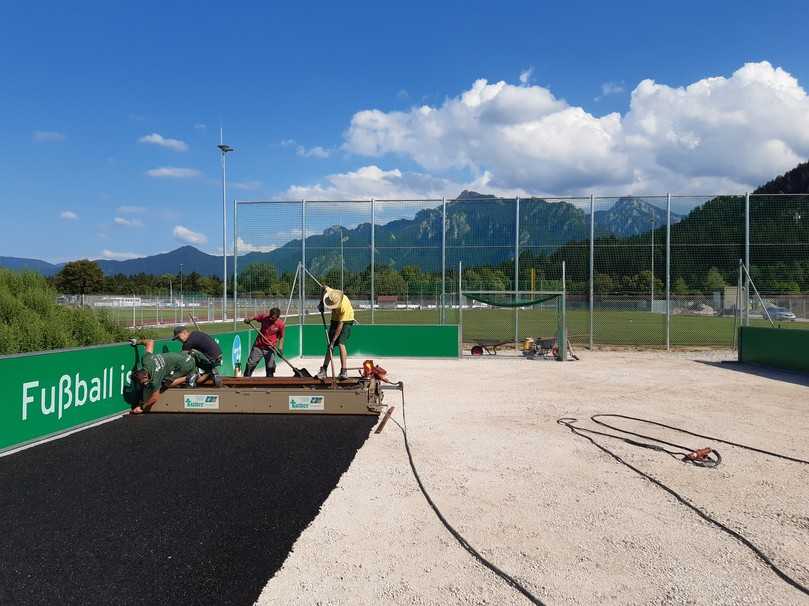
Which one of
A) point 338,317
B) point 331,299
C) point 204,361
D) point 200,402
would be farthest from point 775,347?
point 200,402

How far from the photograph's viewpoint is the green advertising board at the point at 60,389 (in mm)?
Result: 6348

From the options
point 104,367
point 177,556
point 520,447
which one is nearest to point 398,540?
point 177,556

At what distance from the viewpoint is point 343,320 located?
1078 centimetres

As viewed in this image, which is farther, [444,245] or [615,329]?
[615,329]

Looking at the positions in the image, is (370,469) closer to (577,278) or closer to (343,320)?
(343,320)

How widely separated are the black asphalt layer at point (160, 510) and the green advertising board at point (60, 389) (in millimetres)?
334

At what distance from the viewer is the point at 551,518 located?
4.46 metres

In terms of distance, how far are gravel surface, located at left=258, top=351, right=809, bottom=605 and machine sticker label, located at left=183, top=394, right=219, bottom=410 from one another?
2.83 meters

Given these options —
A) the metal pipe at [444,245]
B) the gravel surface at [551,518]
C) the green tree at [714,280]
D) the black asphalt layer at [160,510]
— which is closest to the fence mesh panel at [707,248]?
the green tree at [714,280]

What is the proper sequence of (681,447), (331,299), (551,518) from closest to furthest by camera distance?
(551,518) → (681,447) → (331,299)

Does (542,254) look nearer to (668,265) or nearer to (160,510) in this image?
(668,265)

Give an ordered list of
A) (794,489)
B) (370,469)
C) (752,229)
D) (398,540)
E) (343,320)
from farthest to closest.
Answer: (752,229) → (343,320) → (370,469) → (794,489) → (398,540)

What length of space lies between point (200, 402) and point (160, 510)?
419 cm

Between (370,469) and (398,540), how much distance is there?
1.79 m
